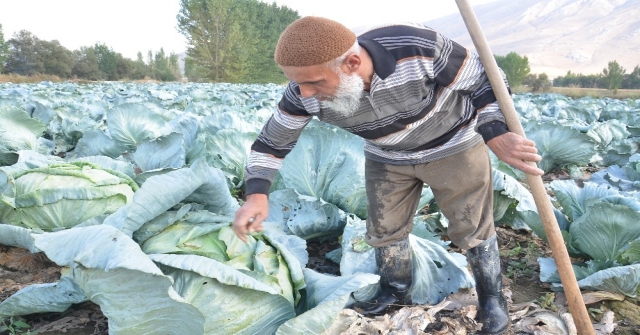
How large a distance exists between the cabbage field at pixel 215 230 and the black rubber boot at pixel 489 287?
0.14 metres

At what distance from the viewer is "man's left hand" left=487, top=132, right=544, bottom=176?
1.51 meters

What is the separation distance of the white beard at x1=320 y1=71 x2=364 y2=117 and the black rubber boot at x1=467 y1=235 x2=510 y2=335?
0.89 m

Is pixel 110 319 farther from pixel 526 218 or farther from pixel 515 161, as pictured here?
pixel 526 218

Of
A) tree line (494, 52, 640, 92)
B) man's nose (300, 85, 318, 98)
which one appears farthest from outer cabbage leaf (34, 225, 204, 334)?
tree line (494, 52, 640, 92)

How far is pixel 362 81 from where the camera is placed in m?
1.61

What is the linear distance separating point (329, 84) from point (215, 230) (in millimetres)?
705

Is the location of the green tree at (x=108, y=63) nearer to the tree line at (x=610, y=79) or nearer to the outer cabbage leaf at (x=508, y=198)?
the tree line at (x=610, y=79)

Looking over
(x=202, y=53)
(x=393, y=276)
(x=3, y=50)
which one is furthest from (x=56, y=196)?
(x=3, y=50)

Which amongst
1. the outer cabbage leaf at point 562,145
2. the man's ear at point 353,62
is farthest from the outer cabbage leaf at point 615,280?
the outer cabbage leaf at point 562,145

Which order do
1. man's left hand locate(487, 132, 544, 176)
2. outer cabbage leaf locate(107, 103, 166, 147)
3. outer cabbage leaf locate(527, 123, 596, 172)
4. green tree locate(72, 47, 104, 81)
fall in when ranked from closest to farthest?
man's left hand locate(487, 132, 544, 176) < outer cabbage leaf locate(107, 103, 166, 147) < outer cabbage leaf locate(527, 123, 596, 172) < green tree locate(72, 47, 104, 81)

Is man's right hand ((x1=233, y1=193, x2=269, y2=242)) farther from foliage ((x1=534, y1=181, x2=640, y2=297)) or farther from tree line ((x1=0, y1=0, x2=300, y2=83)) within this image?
tree line ((x1=0, y1=0, x2=300, y2=83))

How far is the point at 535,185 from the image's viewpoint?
65.3 inches

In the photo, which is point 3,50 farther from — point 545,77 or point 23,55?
point 545,77

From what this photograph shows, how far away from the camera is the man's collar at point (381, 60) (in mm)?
1624
